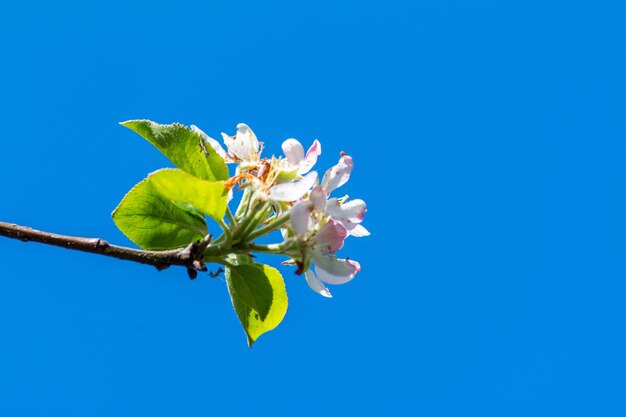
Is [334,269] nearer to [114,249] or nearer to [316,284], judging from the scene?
[316,284]

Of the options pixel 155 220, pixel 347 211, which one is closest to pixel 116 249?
pixel 155 220

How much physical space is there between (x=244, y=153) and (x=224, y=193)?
291 mm

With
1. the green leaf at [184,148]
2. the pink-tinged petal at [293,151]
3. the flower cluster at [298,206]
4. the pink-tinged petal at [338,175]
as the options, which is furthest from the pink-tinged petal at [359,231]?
the green leaf at [184,148]

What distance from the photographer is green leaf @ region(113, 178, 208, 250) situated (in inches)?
63.0

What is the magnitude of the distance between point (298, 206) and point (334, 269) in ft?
0.71

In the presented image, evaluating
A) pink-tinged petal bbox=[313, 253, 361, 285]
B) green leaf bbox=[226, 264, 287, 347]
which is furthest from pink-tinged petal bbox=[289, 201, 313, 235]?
green leaf bbox=[226, 264, 287, 347]

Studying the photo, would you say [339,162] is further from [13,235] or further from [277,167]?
[13,235]

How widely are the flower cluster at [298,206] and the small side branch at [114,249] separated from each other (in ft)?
0.40

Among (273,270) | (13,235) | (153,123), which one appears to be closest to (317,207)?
(273,270)

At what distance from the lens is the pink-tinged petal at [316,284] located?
162 cm

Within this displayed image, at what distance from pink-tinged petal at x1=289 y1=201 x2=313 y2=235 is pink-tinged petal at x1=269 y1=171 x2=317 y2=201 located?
1.2 inches

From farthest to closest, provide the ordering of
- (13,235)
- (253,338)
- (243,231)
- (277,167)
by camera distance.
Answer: (253,338) < (277,167) < (243,231) < (13,235)

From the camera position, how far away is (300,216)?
4.55ft

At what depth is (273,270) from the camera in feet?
5.41
